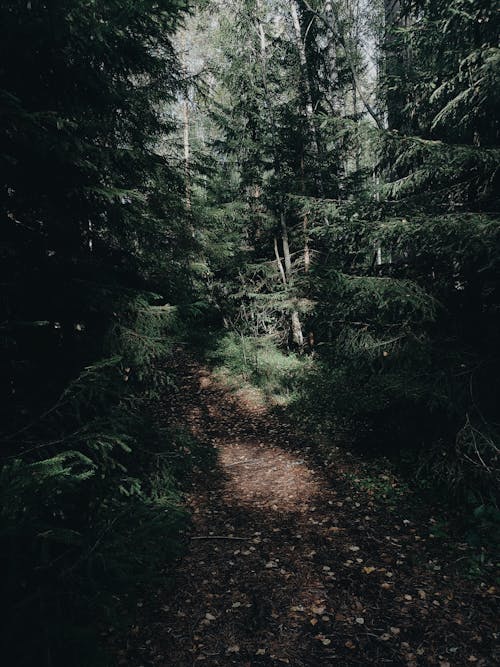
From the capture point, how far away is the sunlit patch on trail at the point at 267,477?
7.15m

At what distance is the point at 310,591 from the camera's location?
4930mm

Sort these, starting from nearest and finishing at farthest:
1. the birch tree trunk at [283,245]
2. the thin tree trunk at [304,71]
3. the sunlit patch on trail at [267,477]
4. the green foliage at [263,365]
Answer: the sunlit patch on trail at [267,477], the green foliage at [263,365], the thin tree trunk at [304,71], the birch tree trunk at [283,245]

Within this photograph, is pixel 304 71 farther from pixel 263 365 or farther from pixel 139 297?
pixel 139 297

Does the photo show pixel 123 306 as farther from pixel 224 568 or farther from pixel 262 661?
pixel 262 661

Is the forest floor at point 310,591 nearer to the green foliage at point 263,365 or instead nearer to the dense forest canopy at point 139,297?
the dense forest canopy at point 139,297

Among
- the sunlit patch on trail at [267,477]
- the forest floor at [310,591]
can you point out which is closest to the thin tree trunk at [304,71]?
the sunlit patch on trail at [267,477]


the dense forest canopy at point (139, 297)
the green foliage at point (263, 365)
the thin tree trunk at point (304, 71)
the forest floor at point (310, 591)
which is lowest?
the forest floor at point (310, 591)

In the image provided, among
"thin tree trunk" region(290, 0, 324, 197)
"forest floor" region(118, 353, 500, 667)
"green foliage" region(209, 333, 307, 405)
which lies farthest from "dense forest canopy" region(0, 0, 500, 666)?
"thin tree trunk" region(290, 0, 324, 197)

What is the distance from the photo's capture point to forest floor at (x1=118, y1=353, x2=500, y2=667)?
4.12 m

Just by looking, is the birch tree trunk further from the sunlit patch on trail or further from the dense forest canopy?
the sunlit patch on trail

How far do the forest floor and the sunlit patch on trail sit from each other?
0.14 feet

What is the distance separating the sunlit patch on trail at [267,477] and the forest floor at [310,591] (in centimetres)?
4

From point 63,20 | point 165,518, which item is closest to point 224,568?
point 165,518

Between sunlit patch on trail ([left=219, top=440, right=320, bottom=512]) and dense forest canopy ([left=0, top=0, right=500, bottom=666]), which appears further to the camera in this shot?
sunlit patch on trail ([left=219, top=440, right=320, bottom=512])
